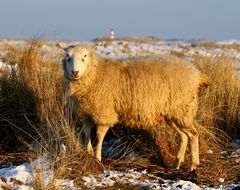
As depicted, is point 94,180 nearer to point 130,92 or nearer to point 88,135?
point 88,135

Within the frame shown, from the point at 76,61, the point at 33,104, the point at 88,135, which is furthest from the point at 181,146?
the point at 33,104

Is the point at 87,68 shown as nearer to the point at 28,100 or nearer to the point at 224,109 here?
the point at 28,100

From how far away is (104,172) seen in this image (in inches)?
232

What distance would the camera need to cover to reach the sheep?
6359mm

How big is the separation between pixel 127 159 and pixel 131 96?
80cm

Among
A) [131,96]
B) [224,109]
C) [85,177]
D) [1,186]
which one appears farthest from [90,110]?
[224,109]

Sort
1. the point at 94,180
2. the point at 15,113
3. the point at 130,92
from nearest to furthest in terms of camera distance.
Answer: the point at 94,180
the point at 130,92
the point at 15,113

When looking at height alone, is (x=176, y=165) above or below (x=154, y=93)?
below

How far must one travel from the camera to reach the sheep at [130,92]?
20.9 ft

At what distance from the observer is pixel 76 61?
20.5 ft

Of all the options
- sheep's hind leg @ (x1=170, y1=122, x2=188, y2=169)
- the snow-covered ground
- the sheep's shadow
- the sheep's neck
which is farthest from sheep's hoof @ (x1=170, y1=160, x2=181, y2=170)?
the sheep's shadow

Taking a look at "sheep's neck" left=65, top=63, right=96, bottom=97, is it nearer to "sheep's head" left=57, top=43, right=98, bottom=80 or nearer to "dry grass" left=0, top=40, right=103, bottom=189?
"sheep's head" left=57, top=43, right=98, bottom=80

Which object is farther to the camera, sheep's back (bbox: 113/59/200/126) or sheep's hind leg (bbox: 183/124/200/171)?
sheep's hind leg (bbox: 183/124/200/171)

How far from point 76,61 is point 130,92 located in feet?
2.50
